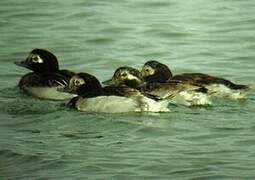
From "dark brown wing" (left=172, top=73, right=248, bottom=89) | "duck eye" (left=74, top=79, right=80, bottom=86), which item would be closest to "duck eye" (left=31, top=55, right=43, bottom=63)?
"duck eye" (left=74, top=79, right=80, bottom=86)

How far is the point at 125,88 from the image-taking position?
1223cm

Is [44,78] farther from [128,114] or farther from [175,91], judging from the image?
[175,91]

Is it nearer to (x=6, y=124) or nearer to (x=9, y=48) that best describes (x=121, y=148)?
(x=6, y=124)

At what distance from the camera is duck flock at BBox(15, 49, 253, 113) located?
39.6 ft

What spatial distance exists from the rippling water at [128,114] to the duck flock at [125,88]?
161 millimetres

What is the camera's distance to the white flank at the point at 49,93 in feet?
43.6

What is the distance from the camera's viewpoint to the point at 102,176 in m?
9.27

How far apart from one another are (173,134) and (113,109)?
4.34 feet

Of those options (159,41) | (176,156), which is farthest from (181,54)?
(176,156)

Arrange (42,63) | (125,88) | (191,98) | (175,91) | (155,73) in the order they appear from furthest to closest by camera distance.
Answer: (42,63), (155,73), (191,98), (175,91), (125,88)

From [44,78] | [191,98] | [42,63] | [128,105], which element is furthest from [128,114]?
[42,63]

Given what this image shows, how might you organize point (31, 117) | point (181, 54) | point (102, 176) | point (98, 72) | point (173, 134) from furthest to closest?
point (181, 54) → point (98, 72) → point (31, 117) → point (173, 134) → point (102, 176)

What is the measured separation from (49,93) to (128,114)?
1728 millimetres

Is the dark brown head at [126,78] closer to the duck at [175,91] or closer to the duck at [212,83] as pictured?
the duck at [175,91]
